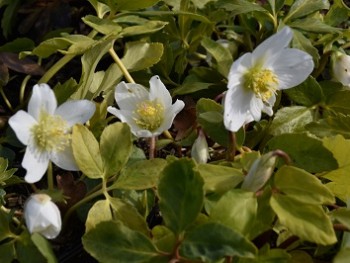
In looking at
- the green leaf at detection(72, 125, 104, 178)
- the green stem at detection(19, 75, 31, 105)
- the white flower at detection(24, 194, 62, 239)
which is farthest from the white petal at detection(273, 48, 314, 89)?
the green stem at detection(19, 75, 31, 105)

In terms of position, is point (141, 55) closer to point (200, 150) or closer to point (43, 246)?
point (200, 150)

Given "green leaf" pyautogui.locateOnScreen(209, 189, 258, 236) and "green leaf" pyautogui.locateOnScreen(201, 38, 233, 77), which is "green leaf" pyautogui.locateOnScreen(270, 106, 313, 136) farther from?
"green leaf" pyautogui.locateOnScreen(209, 189, 258, 236)

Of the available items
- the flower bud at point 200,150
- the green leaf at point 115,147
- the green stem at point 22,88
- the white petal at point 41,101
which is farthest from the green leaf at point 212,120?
the green stem at point 22,88

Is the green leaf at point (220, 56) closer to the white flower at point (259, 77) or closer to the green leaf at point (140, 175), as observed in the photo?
the white flower at point (259, 77)

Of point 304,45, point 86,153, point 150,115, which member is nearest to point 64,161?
point 86,153

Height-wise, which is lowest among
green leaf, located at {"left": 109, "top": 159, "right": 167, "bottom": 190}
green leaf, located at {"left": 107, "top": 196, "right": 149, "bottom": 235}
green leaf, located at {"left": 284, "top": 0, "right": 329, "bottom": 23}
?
green leaf, located at {"left": 107, "top": 196, "right": 149, "bottom": 235}
